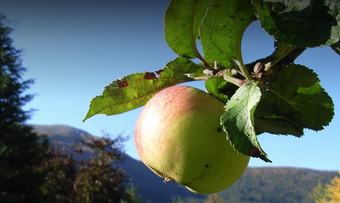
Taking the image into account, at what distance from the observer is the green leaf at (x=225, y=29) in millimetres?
460

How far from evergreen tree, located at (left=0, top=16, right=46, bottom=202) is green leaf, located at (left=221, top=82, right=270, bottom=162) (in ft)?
43.1

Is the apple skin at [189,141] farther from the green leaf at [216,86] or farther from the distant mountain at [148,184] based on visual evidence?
the distant mountain at [148,184]

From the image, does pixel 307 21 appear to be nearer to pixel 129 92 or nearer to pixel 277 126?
pixel 277 126

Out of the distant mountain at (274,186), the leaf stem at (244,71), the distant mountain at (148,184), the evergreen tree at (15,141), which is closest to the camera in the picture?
the leaf stem at (244,71)

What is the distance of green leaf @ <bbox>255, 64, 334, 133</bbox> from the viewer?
0.51 m

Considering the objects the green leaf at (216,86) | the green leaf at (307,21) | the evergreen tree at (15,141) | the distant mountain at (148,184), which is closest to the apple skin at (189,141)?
the green leaf at (216,86)

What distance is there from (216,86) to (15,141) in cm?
1515

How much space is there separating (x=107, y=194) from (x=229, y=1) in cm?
1539

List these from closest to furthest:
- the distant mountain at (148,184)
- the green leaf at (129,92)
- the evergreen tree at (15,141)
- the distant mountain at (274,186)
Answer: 1. the green leaf at (129,92)
2. the evergreen tree at (15,141)
3. the distant mountain at (274,186)
4. the distant mountain at (148,184)

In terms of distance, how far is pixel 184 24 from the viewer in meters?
0.55

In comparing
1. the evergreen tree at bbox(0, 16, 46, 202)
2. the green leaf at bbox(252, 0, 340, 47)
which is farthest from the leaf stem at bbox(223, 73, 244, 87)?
the evergreen tree at bbox(0, 16, 46, 202)

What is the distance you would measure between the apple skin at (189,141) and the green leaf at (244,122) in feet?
0.30

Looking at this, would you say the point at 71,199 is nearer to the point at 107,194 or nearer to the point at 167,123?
the point at 107,194

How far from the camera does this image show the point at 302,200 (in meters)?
54.8
